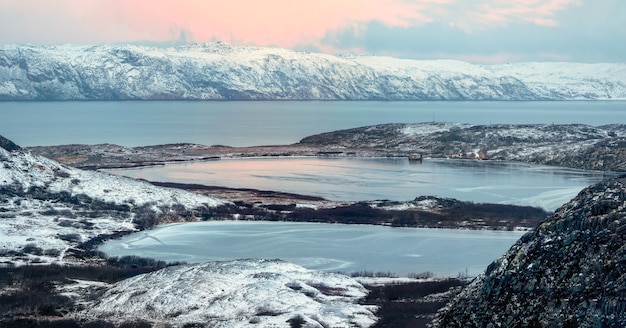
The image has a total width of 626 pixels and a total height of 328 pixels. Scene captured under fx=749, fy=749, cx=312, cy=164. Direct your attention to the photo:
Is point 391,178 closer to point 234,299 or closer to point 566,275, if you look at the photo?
point 234,299

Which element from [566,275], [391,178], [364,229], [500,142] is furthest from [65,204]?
[500,142]

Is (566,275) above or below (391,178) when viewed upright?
above

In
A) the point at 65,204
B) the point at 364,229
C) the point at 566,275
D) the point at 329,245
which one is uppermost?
the point at 566,275

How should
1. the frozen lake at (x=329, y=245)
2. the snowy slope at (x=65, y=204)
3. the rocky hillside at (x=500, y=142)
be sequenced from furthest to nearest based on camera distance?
the rocky hillside at (x=500, y=142) → the snowy slope at (x=65, y=204) → the frozen lake at (x=329, y=245)

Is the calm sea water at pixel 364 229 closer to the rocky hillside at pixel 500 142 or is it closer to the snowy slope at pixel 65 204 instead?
the snowy slope at pixel 65 204

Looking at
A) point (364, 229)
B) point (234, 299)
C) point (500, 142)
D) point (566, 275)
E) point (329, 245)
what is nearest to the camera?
point (566, 275)

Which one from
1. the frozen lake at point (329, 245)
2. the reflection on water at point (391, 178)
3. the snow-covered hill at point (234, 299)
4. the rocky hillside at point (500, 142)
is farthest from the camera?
the rocky hillside at point (500, 142)

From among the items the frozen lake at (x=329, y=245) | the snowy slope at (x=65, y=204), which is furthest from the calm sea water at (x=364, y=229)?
the snowy slope at (x=65, y=204)

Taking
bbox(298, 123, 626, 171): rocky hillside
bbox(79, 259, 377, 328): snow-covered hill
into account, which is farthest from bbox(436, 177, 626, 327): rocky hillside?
bbox(298, 123, 626, 171): rocky hillside
